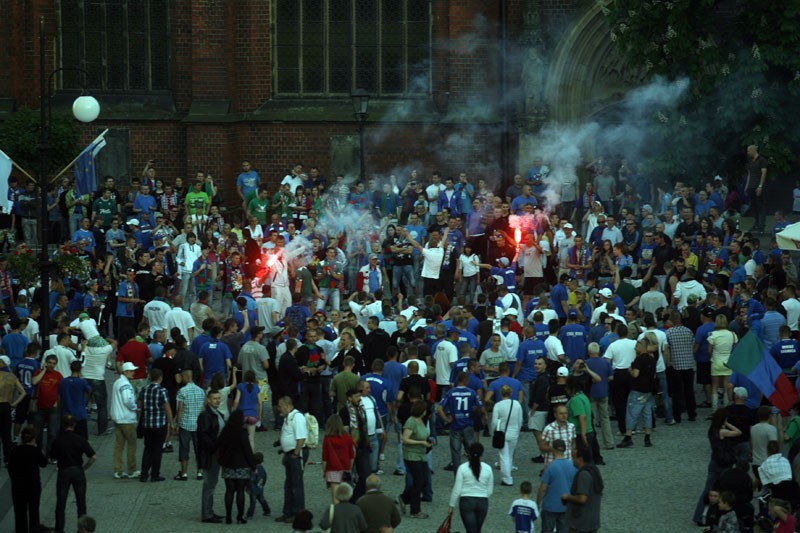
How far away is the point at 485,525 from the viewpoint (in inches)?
703

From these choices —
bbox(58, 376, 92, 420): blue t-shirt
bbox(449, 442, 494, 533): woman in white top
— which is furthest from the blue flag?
bbox(449, 442, 494, 533): woman in white top

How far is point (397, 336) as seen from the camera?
22.1 meters

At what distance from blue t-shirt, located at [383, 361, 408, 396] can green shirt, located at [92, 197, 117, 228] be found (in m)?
11.3

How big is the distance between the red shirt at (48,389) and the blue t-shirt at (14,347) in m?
1.16

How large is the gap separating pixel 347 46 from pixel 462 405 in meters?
17.2

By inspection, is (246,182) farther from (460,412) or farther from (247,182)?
(460,412)

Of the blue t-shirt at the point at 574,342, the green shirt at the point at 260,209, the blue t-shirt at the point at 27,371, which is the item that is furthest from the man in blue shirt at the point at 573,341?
the green shirt at the point at 260,209

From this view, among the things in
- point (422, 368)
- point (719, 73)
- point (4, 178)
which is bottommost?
point (422, 368)

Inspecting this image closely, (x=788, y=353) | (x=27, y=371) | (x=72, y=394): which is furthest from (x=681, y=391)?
(x=27, y=371)

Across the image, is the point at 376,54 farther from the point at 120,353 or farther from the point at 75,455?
the point at 75,455

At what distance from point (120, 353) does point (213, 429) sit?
307 centimetres

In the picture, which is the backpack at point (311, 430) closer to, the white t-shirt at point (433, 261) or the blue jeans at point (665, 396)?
the blue jeans at point (665, 396)

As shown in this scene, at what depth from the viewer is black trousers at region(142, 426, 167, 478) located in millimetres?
19562

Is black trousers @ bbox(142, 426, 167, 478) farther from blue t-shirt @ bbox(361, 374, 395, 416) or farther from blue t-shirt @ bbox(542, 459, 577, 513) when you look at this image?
blue t-shirt @ bbox(542, 459, 577, 513)
